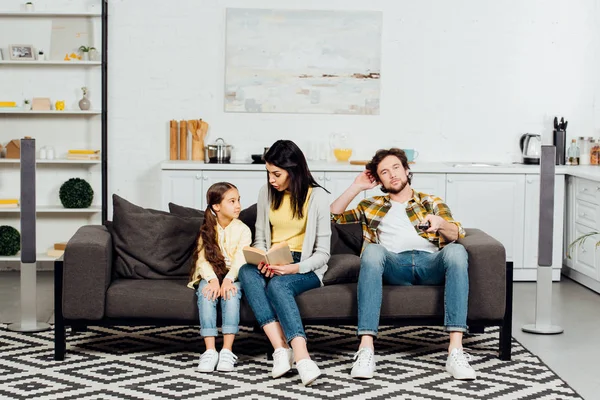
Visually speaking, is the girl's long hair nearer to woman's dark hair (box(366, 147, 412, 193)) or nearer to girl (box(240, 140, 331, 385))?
girl (box(240, 140, 331, 385))

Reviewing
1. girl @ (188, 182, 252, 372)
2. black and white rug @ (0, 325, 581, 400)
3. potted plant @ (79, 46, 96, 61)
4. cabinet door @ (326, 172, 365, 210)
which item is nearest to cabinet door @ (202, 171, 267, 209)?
cabinet door @ (326, 172, 365, 210)

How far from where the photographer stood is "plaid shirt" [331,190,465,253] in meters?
4.61

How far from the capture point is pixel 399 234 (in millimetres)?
4602

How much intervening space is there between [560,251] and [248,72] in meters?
2.57

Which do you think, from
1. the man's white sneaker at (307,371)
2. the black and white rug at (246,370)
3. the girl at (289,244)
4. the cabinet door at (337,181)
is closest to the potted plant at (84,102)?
the cabinet door at (337,181)

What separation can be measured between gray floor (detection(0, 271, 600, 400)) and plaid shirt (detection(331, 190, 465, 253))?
776mm

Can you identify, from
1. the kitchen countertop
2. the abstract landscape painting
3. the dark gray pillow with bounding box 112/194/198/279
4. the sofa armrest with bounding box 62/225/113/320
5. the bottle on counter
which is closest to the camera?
the sofa armrest with bounding box 62/225/113/320

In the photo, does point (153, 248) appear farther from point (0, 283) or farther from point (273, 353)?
point (0, 283)

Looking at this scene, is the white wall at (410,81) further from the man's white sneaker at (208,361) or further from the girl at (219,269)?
the man's white sneaker at (208,361)

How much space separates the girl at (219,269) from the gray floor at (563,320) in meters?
1.29

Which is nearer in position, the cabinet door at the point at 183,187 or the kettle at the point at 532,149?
the cabinet door at the point at 183,187

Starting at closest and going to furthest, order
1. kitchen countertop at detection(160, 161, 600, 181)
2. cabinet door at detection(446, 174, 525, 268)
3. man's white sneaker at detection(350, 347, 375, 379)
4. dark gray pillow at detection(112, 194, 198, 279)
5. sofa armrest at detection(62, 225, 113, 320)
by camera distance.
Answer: man's white sneaker at detection(350, 347, 375, 379) → sofa armrest at detection(62, 225, 113, 320) → dark gray pillow at detection(112, 194, 198, 279) → kitchen countertop at detection(160, 161, 600, 181) → cabinet door at detection(446, 174, 525, 268)

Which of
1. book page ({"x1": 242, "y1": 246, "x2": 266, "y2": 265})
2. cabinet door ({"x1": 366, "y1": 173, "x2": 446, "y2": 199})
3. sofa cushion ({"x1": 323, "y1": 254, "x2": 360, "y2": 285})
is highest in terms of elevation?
cabinet door ({"x1": 366, "y1": 173, "x2": 446, "y2": 199})

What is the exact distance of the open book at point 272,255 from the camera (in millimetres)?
4312
